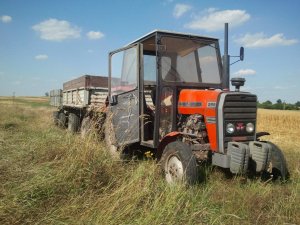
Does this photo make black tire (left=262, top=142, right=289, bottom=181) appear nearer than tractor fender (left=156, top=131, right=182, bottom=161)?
Yes

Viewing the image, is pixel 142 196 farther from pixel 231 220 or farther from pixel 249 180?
pixel 249 180

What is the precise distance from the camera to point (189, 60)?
256 inches

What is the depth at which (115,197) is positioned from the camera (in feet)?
13.6

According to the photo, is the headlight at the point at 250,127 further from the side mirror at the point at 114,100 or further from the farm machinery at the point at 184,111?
the side mirror at the point at 114,100

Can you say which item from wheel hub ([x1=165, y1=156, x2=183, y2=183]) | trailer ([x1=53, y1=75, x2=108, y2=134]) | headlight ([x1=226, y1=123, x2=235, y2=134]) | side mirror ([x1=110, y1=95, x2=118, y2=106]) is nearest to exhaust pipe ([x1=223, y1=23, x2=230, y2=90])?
headlight ([x1=226, y1=123, x2=235, y2=134])

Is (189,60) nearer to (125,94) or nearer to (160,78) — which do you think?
(160,78)

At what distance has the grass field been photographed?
379cm

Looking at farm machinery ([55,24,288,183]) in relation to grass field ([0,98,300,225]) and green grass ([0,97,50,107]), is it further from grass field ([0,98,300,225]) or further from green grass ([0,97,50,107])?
green grass ([0,97,50,107])

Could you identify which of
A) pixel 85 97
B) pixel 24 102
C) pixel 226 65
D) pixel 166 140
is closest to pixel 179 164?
pixel 166 140

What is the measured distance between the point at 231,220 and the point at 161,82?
8.89 ft

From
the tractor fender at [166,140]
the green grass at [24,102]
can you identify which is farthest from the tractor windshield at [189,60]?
the green grass at [24,102]

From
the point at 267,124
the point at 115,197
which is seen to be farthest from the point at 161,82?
the point at 267,124

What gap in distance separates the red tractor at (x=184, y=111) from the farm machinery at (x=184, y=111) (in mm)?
15

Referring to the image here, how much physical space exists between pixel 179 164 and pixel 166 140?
0.62m
